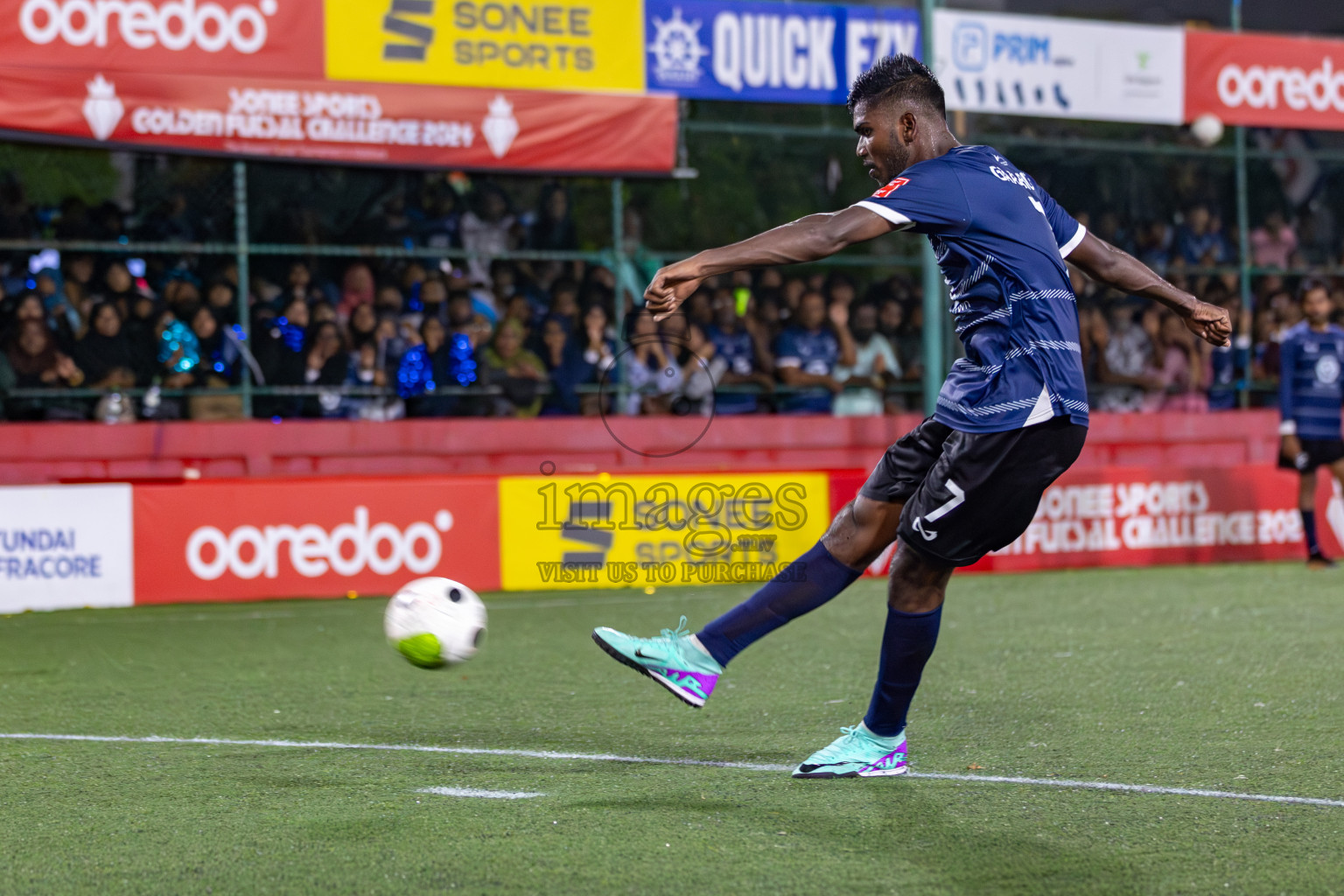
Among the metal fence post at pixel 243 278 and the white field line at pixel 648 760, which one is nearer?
the white field line at pixel 648 760

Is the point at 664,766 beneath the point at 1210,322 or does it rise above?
beneath

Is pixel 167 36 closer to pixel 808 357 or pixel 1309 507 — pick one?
pixel 808 357

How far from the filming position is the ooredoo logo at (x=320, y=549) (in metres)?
10.9

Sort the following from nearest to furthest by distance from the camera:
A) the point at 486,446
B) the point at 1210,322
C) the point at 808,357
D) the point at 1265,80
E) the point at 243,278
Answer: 1. the point at 1210,322
2. the point at 243,278
3. the point at 486,446
4. the point at 808,357
5. the point at 1265,80

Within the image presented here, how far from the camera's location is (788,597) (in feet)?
16.5

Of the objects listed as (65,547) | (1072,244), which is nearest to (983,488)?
(1072,244)

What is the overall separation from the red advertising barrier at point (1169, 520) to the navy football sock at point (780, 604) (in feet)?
25.8

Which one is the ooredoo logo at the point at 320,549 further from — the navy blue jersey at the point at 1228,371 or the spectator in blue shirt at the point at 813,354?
the navy blue jersey at the point at 1228,371

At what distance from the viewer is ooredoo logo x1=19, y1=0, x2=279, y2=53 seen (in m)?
12.6

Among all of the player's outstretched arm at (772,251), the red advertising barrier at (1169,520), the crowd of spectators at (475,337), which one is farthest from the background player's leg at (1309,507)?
the player's outstretched arm at (772,251)

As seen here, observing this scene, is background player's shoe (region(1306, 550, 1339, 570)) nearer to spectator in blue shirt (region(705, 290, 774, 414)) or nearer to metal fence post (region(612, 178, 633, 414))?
spectator in blue shirt (region(705, 290, 774, 414))

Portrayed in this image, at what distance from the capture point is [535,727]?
6.13 metres

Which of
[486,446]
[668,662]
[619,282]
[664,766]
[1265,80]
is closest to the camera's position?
[668,662]

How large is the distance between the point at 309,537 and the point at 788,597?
22.2ft
